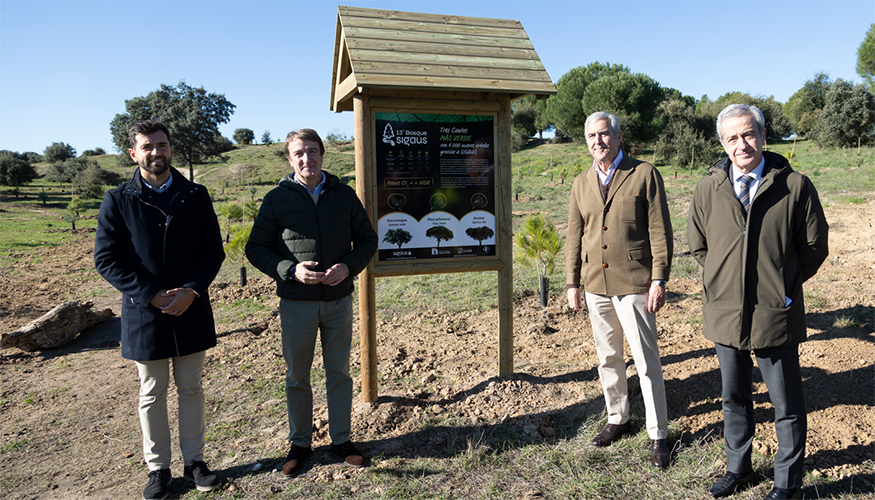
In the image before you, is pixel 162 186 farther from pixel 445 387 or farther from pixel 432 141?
pixel 445 387

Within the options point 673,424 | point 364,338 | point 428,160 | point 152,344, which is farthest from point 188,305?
point 673,424

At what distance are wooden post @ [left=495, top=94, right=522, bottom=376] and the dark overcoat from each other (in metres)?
2.39

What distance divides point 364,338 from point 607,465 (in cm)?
204

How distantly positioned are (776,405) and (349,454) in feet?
8.35

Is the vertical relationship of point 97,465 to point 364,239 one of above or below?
below

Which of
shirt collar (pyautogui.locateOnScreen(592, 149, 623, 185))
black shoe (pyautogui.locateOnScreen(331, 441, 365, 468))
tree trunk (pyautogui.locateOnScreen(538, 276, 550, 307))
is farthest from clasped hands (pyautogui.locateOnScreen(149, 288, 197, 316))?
tree trunk (pyautogui.locateOnScreen(538, 276, 550, 307))

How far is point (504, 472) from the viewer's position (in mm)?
3297

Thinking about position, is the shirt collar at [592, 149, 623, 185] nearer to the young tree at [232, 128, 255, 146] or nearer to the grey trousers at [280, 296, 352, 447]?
the grey trousers at [280, 296, 352, 447]

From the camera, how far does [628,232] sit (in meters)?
3.27

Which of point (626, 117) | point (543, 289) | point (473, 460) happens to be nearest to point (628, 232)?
point (473, 460)

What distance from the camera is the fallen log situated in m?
6.06

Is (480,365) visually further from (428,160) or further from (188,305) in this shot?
(188,305)

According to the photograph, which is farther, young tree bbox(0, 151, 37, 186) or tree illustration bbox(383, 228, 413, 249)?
young tree bbox(0, 151, 37, 186)

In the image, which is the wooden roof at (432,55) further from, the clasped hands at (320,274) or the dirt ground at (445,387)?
the dirt ground at (445,387)
